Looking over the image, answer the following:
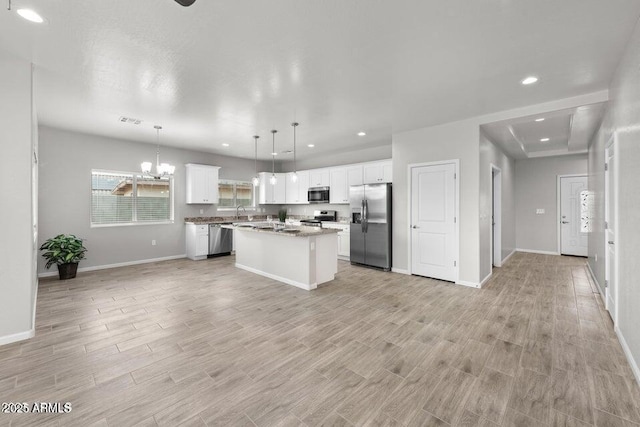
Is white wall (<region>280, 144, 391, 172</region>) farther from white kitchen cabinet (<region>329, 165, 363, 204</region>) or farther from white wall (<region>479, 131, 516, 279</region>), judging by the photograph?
white wall (<region>479, 131, 516, 279</region>)

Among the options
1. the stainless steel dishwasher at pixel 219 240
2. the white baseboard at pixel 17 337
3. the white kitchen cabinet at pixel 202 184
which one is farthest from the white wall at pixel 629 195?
the white kitchen cabinet at pixel 202 184

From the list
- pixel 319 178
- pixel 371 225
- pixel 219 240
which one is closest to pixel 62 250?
pixel 219 240

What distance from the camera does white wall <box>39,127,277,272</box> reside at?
5.08m

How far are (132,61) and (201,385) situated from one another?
305 cm

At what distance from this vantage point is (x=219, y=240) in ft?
22.9

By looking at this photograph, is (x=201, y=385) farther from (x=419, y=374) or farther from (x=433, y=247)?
(x=433, y=247)

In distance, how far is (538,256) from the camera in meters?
6.94

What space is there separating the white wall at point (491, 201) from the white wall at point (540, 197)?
0.31 metres

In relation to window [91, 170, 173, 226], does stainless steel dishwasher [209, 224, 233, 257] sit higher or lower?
lower

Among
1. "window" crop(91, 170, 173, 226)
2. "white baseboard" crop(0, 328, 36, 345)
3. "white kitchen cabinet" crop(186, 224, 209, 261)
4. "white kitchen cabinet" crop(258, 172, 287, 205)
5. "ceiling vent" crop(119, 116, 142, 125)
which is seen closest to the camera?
"white baseboard" crop(0, 328, 36, 345)

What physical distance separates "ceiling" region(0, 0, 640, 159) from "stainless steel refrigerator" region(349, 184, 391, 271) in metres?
1.71

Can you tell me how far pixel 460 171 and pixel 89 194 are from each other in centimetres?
711

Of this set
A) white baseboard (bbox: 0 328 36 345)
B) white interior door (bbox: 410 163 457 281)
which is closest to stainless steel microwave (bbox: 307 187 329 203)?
white interior door (bbox: 410 163 457 281)

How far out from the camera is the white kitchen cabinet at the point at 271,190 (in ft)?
27.4
